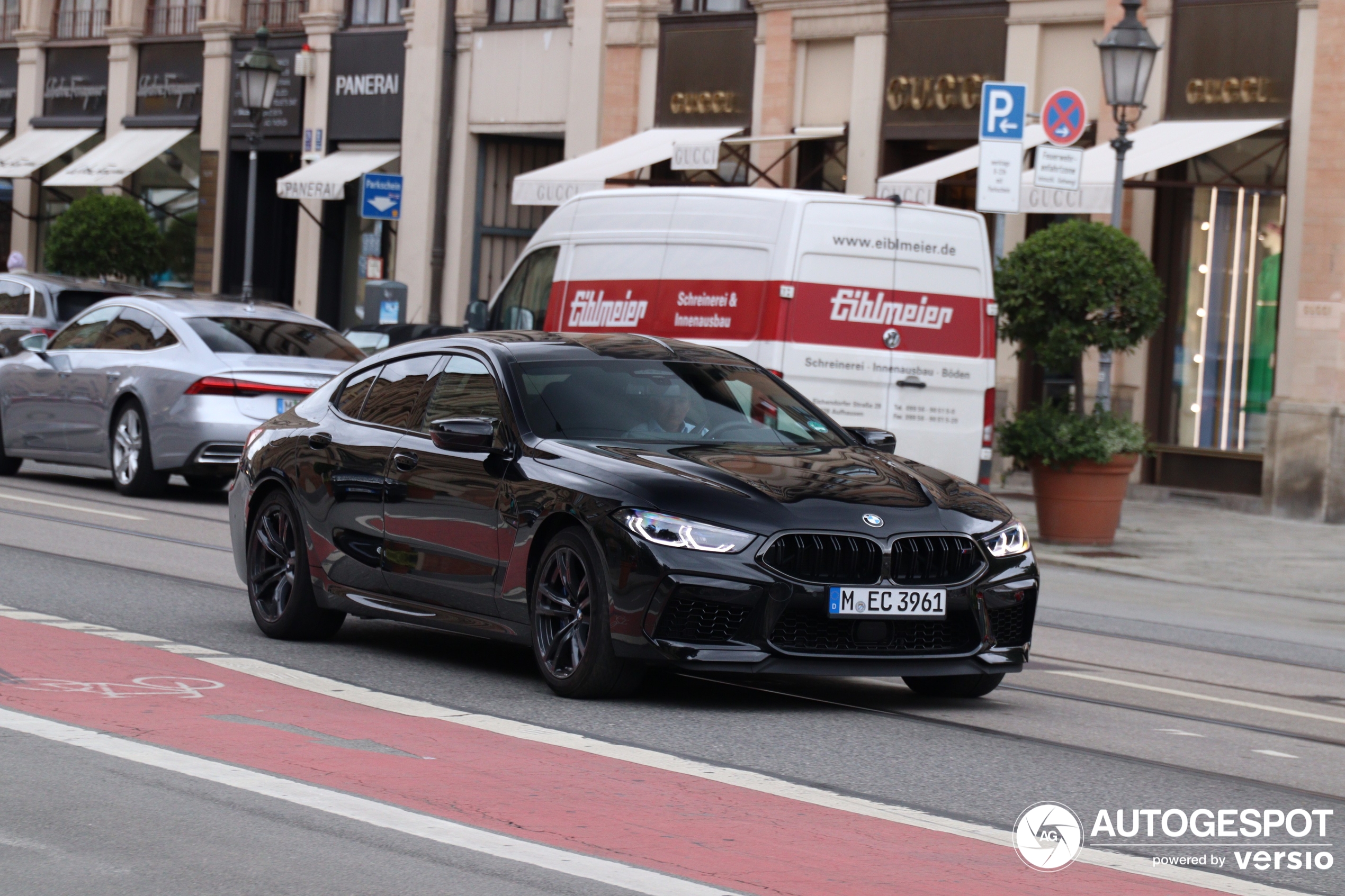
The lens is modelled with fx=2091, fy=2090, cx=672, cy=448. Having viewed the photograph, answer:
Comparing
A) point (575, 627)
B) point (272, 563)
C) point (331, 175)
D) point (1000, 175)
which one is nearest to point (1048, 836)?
point (575, 627)

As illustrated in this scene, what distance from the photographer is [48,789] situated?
5.90m

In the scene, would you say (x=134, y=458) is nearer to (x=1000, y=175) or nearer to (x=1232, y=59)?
(x=1000, y=175)

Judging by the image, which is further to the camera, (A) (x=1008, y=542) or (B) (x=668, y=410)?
(B) (x=668, y=410)

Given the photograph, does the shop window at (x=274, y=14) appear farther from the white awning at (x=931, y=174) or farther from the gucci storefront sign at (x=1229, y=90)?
the gucci storefront sign at (x=1229, y=90)

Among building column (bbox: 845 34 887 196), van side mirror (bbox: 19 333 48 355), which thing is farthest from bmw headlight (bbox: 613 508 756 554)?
building column (bbox: 845 34 887 196)

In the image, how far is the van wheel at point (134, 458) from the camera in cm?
1625

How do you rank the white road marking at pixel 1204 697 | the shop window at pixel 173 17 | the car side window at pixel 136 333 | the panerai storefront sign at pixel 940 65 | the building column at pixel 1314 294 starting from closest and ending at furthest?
the white road marking at pixel 1204 697 < the car side window at pixel 136 333 < the building column at pixel 1314 294 < the panerai storefront sign at pixel 940 65 < the shop window at pixel 173 17

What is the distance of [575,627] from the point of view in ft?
25.3

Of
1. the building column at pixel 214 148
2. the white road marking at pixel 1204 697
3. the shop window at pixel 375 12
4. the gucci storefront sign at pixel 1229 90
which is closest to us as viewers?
the white road marking at pixel 1204 697

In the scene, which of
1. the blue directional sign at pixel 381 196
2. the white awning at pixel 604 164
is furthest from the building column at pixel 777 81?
the blue directional sign at pixel 381 196

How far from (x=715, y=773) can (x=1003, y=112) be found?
37.1ft

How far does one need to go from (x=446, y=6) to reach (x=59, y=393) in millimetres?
15348

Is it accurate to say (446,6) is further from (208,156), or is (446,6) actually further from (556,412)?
(556,412)

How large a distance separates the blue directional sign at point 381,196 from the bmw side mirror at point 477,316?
919 cm
